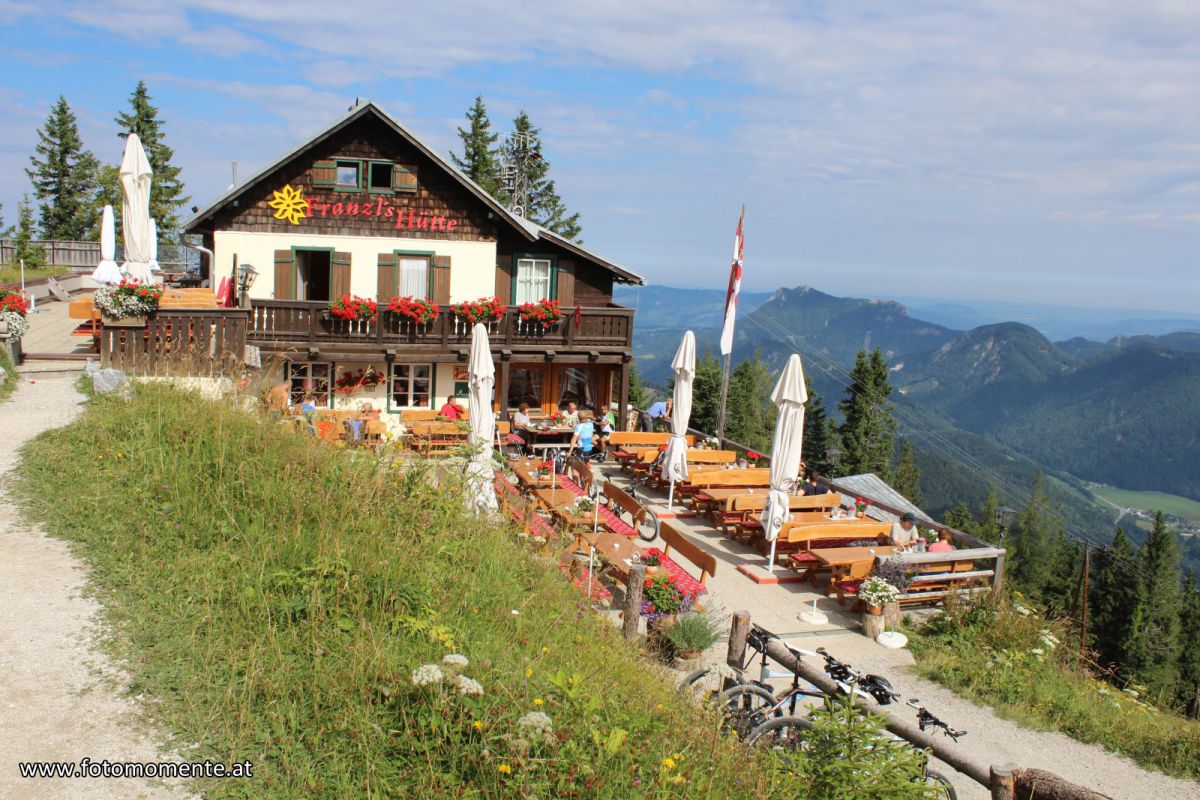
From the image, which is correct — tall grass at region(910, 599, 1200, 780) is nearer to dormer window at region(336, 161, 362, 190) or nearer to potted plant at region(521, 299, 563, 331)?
potted plant at region(521, 299, 563, 331)

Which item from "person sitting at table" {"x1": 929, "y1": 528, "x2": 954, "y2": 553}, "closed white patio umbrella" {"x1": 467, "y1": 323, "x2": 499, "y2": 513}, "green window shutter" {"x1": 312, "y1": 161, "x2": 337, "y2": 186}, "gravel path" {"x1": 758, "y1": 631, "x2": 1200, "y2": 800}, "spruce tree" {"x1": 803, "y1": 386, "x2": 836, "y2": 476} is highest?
"green window shutter" {"x1": 312, "y1": 161, "x2": 337, "y2": 186}

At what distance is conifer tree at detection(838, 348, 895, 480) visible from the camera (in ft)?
193

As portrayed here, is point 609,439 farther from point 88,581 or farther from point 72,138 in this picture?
point 72,138

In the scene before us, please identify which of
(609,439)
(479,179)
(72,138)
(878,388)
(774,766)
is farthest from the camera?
(72,138)

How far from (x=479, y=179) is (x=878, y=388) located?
94.8 feet

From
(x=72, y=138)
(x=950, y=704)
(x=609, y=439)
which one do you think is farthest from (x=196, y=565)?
(x=72, y=138)

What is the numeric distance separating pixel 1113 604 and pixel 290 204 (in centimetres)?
4377

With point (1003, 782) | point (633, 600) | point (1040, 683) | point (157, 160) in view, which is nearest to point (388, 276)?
point (633, 600)

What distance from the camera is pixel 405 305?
2073cm

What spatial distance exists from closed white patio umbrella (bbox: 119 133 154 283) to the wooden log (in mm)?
15574

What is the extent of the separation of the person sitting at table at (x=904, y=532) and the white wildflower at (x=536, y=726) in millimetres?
10343

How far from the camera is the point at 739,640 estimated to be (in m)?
8.44

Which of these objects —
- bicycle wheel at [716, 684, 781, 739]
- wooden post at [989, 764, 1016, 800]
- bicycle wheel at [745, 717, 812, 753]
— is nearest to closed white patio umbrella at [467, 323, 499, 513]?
bicycle wheel at [716, 684, 781, 739]

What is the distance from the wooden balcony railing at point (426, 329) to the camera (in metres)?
19.9
